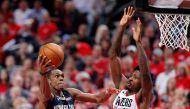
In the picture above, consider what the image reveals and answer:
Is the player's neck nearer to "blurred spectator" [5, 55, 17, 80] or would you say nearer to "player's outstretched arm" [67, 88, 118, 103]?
"player's outstretched arm" [67, 88, 118, 103]

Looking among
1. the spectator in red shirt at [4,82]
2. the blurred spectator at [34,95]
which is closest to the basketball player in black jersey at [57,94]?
the blurred spectator at [34,95]

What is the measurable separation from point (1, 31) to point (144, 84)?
7222 millimetres

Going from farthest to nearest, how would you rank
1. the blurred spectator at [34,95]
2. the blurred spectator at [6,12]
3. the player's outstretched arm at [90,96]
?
the blurred spectator at [6,12] → the blurred spectator at [34,95] → the player's outstretched arm at [90,96]

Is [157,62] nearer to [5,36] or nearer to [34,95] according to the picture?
[34,95]

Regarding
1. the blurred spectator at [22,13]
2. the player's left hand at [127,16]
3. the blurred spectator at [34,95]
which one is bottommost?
the blurred spectator at [34,95]

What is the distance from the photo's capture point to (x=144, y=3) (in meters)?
8.45

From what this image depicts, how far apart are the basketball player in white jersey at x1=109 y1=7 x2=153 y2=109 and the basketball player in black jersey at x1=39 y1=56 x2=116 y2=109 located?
199 millimetres

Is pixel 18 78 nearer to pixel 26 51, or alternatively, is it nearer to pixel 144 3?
pixel 26 51

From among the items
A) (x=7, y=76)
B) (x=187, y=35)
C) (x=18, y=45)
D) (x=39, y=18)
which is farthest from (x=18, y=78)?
(x=187, y=35)

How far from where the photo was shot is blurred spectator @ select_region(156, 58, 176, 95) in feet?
40.1

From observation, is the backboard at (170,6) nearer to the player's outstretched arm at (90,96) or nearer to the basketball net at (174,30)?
the basketball net at (174,30)

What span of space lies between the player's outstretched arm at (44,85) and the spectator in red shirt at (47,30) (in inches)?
260

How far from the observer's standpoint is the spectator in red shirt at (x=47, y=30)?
14891 mm

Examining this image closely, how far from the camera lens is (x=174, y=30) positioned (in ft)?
30.4
